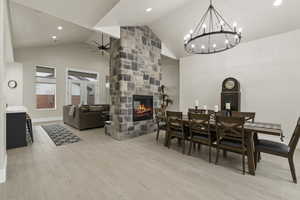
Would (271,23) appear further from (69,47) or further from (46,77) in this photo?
(46,77)

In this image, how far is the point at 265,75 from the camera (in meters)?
4.01

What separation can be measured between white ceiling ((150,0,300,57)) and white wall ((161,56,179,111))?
3.07m

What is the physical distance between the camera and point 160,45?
5.43 meters

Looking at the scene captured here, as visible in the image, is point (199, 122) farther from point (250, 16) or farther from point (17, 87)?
point (17, 87)

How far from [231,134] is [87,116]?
15.1 ft

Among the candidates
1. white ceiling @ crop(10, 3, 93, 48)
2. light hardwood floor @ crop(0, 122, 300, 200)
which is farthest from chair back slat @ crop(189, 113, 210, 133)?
white ceiling @ crop(10, 3, 93, 48)

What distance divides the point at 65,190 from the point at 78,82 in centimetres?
739

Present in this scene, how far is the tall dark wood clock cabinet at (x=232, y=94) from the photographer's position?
4211 mm

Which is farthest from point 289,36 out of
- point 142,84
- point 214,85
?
point 142,84

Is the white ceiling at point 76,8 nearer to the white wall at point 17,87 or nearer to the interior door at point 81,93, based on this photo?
the white wall at point 17,87

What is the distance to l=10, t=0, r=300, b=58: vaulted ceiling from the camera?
3.01 meters

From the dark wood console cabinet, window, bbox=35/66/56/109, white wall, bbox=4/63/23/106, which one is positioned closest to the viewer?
the dark wood console cabinet

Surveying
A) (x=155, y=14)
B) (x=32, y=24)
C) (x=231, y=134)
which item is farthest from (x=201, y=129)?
(x=32, y=24)

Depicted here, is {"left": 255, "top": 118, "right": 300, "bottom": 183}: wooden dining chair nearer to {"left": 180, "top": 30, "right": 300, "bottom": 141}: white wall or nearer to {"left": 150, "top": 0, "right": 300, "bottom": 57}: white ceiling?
{"left": 180, "top": 30, "right": 300, "bottom": 141}: white wall
